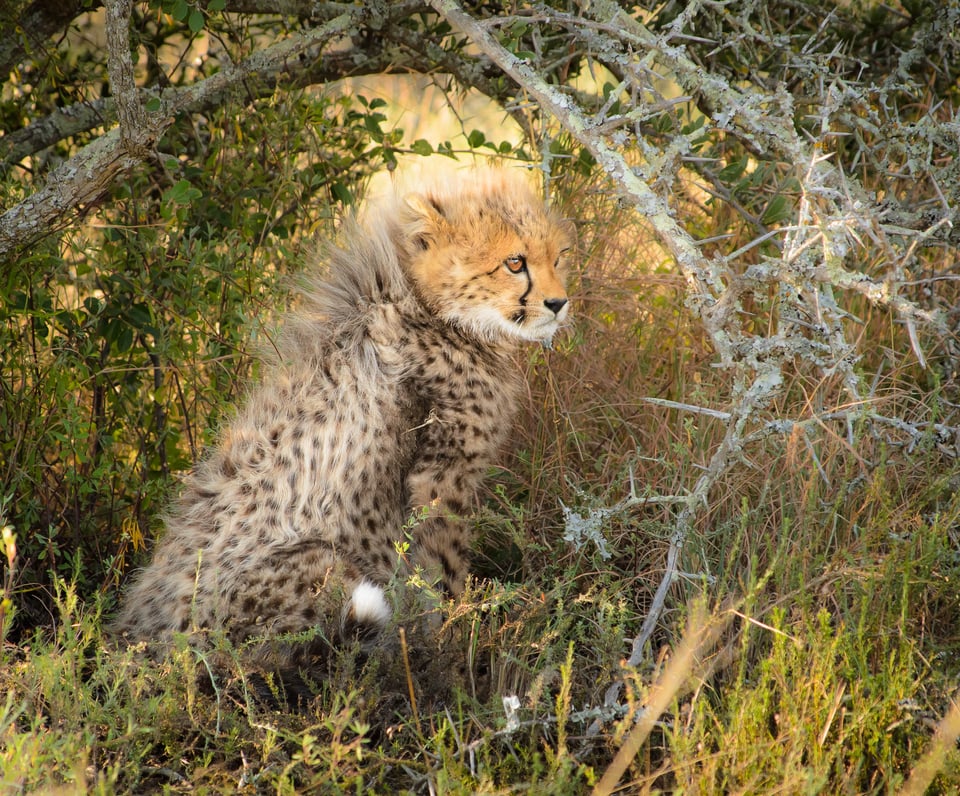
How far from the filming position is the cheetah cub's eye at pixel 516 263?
9.68 feet

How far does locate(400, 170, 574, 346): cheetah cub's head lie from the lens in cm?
294

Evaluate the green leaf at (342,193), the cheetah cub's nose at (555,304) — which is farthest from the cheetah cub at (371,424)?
the green leaf at (342,193)

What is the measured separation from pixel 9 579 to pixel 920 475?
2393 millimetres

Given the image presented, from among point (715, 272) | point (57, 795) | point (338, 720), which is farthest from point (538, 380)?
point (57, 795)

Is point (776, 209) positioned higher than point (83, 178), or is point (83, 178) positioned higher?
point (83, 178)

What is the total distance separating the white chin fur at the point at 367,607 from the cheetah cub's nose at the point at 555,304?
964 mm

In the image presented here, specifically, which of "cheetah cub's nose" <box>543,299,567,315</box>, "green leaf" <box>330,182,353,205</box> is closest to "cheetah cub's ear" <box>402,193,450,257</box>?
"cheetah cub's nose" <box>543,299,567,315</box>

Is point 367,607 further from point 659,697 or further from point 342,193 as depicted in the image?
Answer: point 342,193

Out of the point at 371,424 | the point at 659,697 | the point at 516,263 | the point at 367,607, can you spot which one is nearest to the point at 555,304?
the point at 516,263

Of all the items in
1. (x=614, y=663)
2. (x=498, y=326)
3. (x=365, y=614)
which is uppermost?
(x=498, y=326)

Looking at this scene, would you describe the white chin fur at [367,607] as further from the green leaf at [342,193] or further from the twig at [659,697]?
the green leaf at [342,193]

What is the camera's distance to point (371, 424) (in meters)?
2.84

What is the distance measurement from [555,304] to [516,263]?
17cm

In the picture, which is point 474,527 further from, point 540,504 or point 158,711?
point 158,711
